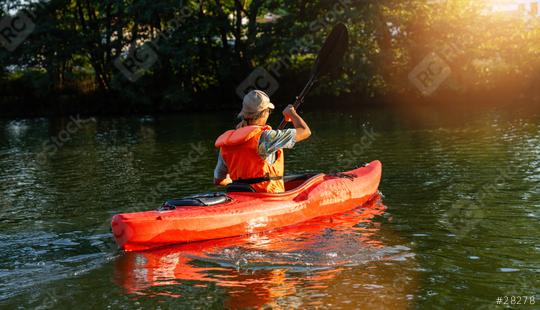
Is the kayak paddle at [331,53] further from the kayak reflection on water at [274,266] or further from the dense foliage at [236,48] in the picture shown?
the dense foliage at [236,48]

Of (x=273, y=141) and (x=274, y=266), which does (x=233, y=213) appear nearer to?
(x=273, y=141)

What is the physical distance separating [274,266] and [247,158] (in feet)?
5.15

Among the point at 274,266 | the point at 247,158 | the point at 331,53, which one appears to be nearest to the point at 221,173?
the point at 247,158

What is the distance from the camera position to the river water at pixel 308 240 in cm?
521

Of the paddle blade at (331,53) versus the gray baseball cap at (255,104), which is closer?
the gray baseball cap at (255,104)

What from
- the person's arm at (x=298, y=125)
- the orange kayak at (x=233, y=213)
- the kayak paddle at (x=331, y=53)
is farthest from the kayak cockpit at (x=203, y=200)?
the kayak paddle at (x=331, y=53)

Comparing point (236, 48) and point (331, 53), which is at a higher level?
point (236, 48)

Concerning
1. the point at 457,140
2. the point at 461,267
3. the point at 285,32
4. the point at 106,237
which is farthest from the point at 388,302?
the point at 285,32

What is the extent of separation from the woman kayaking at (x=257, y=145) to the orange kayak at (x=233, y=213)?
173mm

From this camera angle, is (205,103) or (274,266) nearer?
(274,266)

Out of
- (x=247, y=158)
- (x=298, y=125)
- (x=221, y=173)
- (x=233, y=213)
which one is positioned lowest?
(x=233, y=213)

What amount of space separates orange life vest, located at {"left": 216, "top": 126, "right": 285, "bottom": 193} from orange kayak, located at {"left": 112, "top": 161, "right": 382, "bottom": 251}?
0.19 meters

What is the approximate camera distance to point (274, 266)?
588 centimetres

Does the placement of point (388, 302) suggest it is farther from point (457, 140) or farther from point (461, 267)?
point (457, 140)
